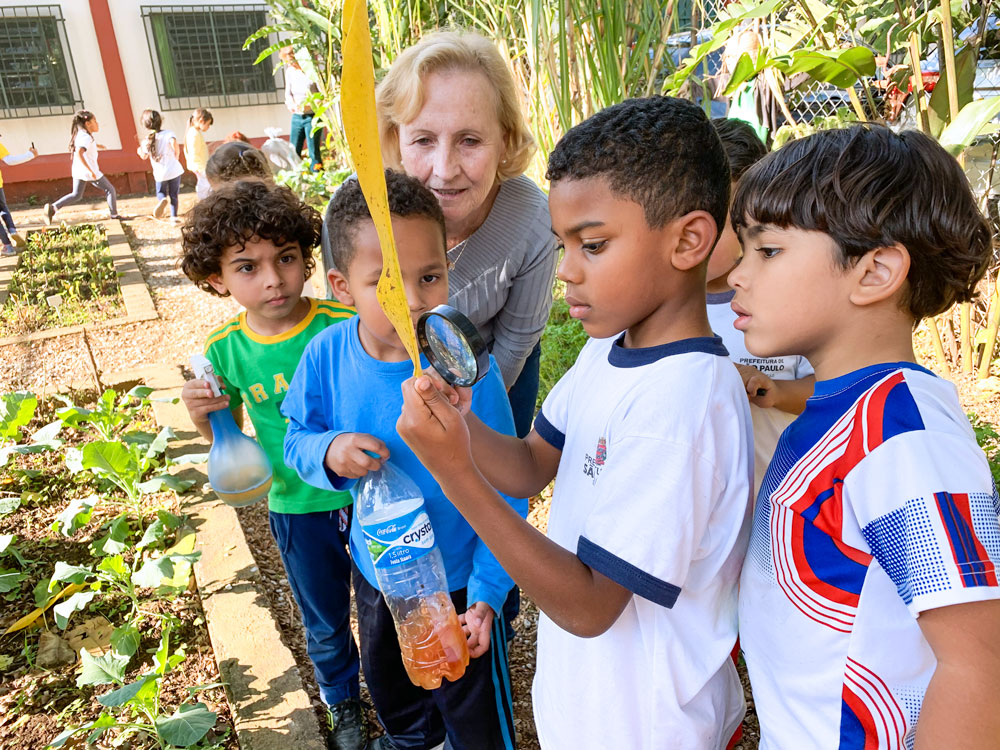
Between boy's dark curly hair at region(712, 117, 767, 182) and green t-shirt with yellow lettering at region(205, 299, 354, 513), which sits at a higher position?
boy's dark curly hair at region(712, 117, 767, 182)

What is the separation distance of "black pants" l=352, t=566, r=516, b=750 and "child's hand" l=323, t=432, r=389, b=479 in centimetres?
43

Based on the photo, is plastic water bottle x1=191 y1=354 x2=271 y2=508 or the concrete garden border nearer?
plastic water bottle x1=191 y1=354 x2=271 y2=508

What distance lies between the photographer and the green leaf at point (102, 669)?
222 centimetres

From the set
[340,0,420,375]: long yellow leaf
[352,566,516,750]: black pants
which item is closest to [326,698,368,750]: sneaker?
[352,566,516,750]: black pants

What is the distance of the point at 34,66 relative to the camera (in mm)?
13344

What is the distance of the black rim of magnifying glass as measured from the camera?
3.86ft

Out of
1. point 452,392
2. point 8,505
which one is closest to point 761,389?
point 452,392

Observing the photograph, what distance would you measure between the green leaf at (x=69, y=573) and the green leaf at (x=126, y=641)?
368 millimetres

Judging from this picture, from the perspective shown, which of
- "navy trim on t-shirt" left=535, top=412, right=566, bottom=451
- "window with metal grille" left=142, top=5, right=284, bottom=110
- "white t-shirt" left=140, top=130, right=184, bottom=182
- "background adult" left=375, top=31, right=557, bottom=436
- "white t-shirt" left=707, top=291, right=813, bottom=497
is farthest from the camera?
"window with metal grille" left=142, top=5, right=284, bottom=110

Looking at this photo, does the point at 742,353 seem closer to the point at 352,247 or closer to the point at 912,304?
the point at 912,304

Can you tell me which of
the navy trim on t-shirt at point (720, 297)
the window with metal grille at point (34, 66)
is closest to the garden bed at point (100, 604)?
the navy trim on t-shirt at point (720, 297)

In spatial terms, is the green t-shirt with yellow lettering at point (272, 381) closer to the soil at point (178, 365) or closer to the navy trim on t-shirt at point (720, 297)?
the soil at point (178, 365)

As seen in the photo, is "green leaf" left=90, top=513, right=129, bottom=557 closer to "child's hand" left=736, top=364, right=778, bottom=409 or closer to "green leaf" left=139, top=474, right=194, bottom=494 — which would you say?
"green leaf" left=139, top=474, right=194, bottom=494

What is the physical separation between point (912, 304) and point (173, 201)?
1163 centimetres
